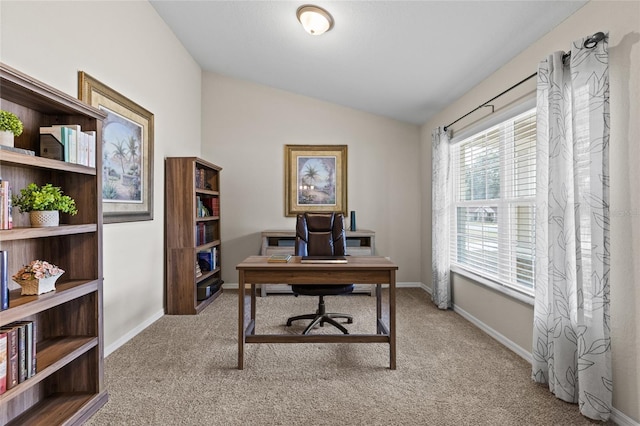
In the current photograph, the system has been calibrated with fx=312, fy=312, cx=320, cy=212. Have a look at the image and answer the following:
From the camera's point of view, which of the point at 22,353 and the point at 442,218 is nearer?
the point at 22,353

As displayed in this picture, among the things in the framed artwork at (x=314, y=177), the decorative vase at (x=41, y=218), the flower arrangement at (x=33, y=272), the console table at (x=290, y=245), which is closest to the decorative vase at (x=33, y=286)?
the flower arrangement at (x=33, y=272)

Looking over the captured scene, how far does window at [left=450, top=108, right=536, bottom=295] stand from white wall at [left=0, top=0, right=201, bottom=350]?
10.7 feet

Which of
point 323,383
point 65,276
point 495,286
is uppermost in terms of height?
point 65,276

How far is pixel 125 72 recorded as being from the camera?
2.70 meters

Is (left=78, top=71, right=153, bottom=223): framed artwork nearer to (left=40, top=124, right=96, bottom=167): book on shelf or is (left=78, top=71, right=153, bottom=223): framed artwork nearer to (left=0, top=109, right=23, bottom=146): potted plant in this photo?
(left=40, top=124, right=96, bottom=167): book on shelf

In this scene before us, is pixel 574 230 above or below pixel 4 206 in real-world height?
below

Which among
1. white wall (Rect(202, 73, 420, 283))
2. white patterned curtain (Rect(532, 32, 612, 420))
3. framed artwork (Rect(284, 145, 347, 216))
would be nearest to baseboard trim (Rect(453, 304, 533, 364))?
white patterned curtain (Rect(532, 32, 612, 420))

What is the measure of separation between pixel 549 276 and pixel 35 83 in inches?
114

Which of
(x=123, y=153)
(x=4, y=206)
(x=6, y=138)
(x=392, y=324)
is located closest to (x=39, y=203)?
(x=4, y=206)

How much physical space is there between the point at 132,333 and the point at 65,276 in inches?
48.5

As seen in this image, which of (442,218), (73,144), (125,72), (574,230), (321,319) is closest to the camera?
(73,144)

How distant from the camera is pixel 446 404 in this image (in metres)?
1.81

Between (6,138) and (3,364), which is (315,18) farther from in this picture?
(3,364)

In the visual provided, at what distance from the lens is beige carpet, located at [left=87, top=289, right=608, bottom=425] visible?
1707 millimetres
